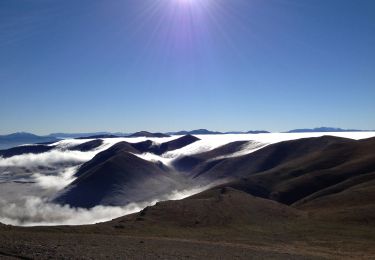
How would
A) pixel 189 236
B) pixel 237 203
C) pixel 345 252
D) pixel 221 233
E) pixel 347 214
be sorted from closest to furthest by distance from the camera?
pixel 345 252 < pixel 189 236 < pixel 221 233 < pixel 347 214 < pixel 237 203

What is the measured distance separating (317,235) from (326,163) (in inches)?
4291

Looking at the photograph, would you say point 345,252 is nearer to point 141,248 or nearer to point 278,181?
point 141,248

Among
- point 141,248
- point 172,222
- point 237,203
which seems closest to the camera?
point 141,248

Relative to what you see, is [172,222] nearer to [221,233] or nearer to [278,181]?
[221,233]

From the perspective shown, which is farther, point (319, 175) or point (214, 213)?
point (319, 175)

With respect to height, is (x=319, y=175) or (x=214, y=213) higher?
(x=319, y=175)

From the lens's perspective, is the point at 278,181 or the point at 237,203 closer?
the point at 237,203

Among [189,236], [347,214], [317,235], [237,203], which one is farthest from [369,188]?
[189,236]

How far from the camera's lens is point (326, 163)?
15612 centimetres

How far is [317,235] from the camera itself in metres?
52.6

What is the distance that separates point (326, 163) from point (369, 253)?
386 ft

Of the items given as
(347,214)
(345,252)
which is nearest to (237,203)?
(347,214)

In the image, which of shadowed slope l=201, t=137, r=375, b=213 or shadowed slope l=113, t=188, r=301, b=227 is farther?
shadowed slope l=201, t=137, r=375, b=213

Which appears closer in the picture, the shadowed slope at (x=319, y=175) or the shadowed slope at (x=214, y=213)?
the shadowed slope at (x=214, y=213)
